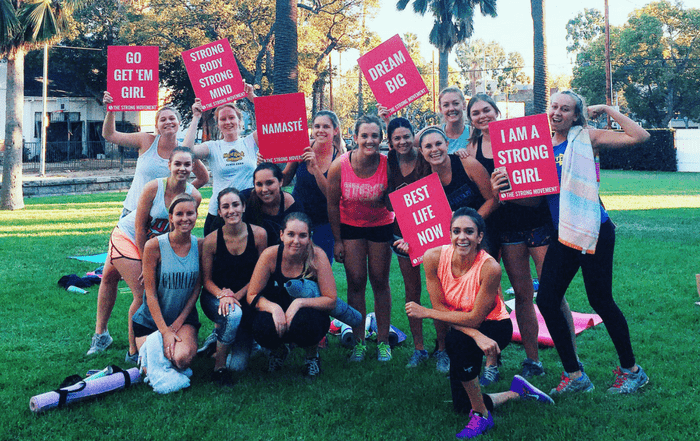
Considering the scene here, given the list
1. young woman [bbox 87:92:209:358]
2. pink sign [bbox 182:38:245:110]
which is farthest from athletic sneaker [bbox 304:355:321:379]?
pink sign [bbox 182:38:245:110]

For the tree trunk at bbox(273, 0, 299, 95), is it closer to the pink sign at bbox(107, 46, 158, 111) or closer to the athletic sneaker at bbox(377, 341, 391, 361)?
the pink sign at bbox(107, 46, 158, 111)

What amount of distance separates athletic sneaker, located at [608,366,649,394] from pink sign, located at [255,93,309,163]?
3088 millimetres

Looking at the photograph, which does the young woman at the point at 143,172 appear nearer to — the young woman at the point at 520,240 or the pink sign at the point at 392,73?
the pink sign at the point at 392,73

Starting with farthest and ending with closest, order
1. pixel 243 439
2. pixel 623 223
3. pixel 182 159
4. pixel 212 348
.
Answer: pixel 623 223 < pixel 212 348 < pixel 182 159 < pixel 243 439

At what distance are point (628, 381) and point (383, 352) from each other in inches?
74.9

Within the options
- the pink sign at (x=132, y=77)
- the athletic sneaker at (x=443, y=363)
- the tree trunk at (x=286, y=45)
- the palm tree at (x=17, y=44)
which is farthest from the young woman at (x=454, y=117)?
the palm tree at (x=17, y=44)

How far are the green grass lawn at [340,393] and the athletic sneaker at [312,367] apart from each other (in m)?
0.08

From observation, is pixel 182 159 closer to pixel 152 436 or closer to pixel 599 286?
pixel 152 436

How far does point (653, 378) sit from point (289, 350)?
2.89 metres

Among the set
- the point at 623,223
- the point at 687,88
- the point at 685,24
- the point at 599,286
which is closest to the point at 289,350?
the point at 599,286

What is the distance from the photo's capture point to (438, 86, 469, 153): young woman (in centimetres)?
539

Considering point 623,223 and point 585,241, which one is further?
point 623,223

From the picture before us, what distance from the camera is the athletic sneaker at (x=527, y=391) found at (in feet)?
14.3

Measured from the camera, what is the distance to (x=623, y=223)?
13.5 metres
